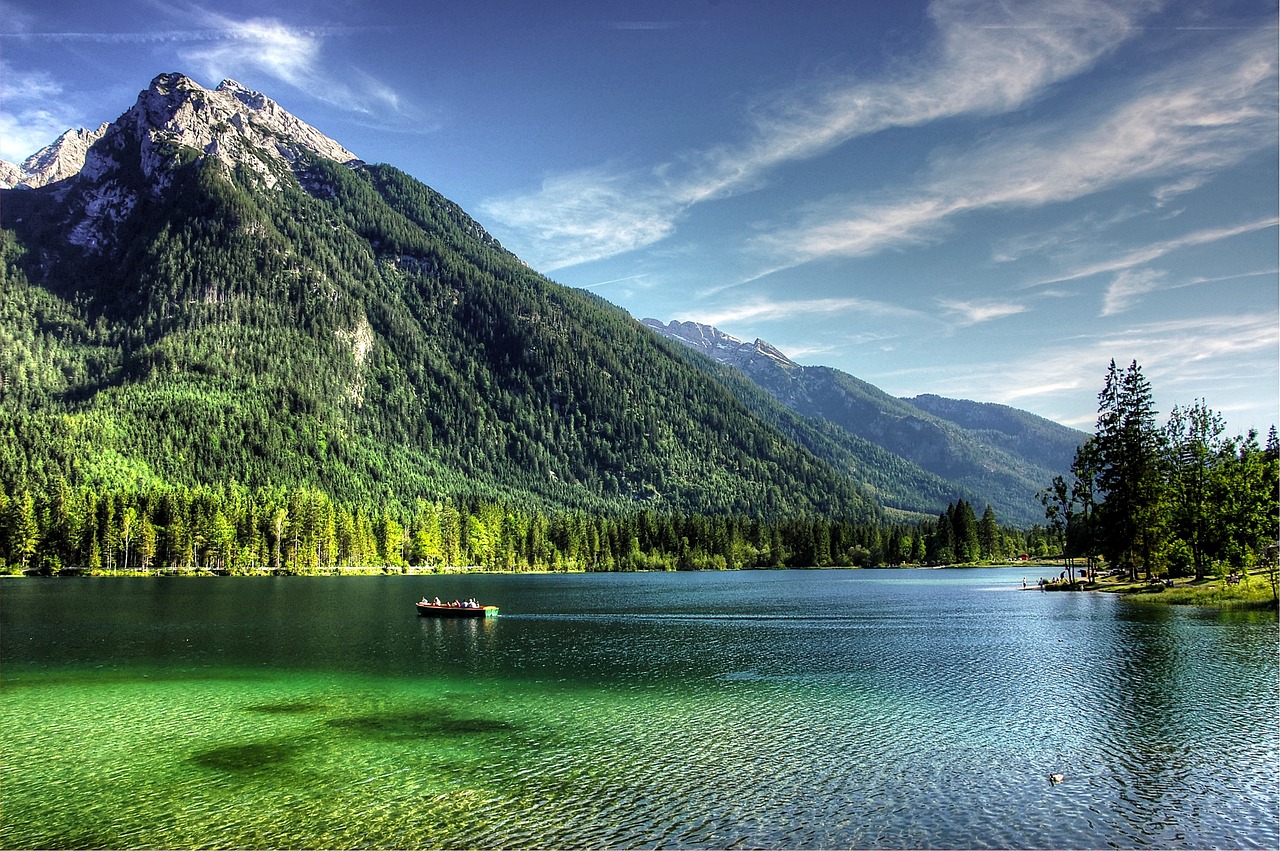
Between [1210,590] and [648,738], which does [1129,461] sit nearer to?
[1210,590]

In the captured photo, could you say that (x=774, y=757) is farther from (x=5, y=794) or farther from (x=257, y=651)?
(x=257, y=651)

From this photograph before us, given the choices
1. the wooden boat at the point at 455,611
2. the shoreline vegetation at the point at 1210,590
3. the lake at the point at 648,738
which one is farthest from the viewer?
the wooden boat at the point at 455,611

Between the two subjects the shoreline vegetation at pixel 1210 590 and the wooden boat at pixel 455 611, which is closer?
the shoreline vegetation at pixel 1210 590

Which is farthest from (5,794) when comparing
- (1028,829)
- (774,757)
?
(1028,829)

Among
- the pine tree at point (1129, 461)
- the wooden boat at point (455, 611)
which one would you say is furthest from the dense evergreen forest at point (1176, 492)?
the wooden boat at point (455, 611)

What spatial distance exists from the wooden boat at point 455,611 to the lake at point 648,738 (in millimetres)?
18755

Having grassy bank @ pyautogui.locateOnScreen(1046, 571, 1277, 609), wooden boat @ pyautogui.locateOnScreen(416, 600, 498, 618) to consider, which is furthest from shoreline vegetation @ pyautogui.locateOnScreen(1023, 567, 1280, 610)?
wooden boat @ pyautogui.locateOnScreen(416, 600, 498, 618)

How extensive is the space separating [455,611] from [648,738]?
6459cm

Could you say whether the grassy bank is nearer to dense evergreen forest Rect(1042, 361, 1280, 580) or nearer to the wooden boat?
dense evergreen forest Rect(1042, 361, 1280, 580)

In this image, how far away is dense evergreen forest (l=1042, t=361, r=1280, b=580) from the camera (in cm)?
9369

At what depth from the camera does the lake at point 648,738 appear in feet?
85.7

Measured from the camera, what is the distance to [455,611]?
96625 millimetres

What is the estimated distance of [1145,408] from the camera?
4626 inches

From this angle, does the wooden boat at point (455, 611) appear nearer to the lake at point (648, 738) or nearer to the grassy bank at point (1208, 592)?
the lake at point (648, 738)
